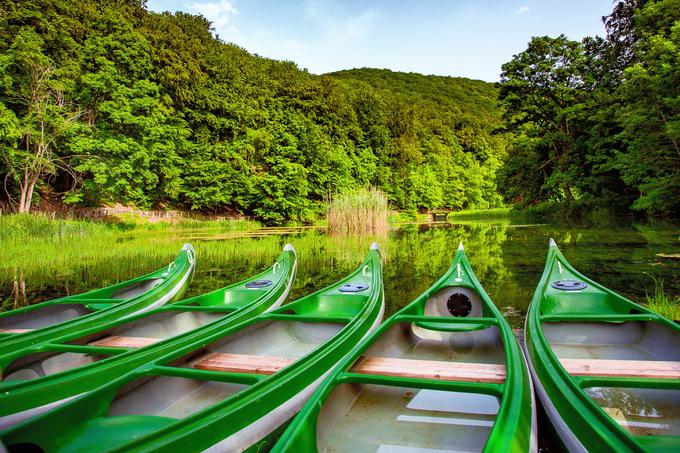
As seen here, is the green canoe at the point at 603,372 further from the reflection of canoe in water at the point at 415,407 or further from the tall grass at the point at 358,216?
the tall grass at the point at 358,216

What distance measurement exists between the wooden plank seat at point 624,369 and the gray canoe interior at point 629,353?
0.57 feet

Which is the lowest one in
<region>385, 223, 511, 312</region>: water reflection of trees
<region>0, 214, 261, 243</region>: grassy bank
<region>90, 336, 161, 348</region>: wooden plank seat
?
<region>385, 223, 511, 312</region>: water reflection of trees

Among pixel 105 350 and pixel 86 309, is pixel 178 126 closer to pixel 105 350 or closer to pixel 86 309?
pixel 86 309

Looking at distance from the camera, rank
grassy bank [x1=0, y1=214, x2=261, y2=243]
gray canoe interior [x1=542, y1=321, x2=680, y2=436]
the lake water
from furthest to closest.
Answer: grassy bank [x1=0, y1=214, x2=261, y2=243] → the lake water → gray canoe interior [x1=542, y1=321, x2=680, y2=436]

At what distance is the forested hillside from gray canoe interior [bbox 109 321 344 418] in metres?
16.2

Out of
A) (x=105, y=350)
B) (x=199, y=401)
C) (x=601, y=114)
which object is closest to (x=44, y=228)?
(x=105, y=350)

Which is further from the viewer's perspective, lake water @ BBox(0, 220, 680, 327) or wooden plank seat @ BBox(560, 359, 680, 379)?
lake water @ BBox(0, 220, 680, 327)

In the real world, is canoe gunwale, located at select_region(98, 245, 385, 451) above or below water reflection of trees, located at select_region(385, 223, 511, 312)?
above

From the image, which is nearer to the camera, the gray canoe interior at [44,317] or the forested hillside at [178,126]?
the gray canoe interior at [44,317]

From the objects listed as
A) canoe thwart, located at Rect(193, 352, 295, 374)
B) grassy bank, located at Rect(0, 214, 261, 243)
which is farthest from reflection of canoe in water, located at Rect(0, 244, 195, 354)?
grassy bank, located at Rect(0, 214, 261, 243)

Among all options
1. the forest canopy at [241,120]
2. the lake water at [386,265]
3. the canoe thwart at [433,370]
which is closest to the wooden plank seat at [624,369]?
the canoe thwart at [433,370]

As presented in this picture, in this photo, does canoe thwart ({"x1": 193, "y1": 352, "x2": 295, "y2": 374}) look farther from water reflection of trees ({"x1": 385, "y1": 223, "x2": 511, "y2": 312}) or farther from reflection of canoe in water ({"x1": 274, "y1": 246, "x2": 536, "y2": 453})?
water reflection of trees ({"x1": 385, "y1": 223, "x2": 511, "y2": 312})

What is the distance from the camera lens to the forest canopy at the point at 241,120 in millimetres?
14023

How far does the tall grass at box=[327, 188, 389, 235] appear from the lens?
14.1 meters
